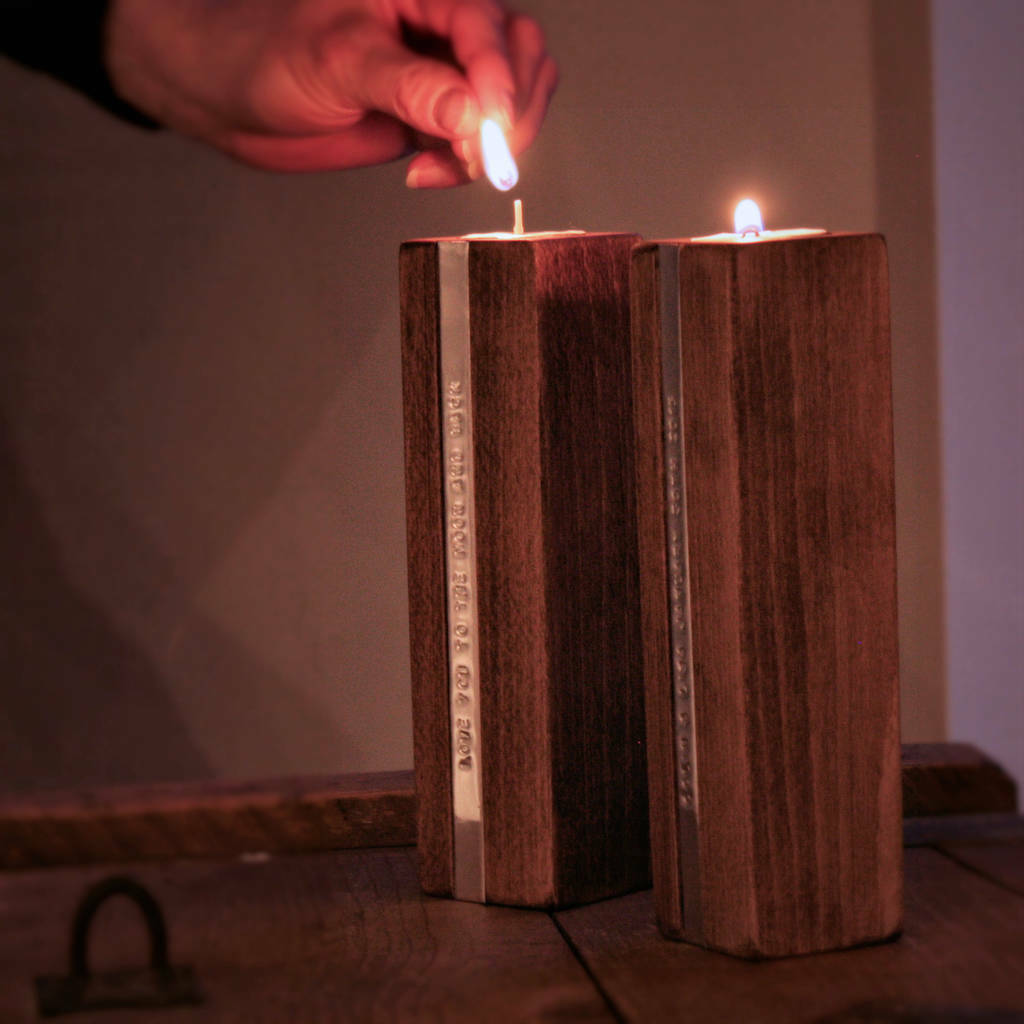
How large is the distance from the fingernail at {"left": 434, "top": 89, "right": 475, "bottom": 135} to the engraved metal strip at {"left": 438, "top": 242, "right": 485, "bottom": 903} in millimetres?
50

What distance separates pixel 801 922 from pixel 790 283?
22 cm

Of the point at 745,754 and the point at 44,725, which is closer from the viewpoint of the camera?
the point at 745,754

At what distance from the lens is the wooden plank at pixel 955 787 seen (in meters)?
0.70

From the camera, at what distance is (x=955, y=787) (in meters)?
0.71

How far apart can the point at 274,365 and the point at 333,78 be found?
0.24 meters

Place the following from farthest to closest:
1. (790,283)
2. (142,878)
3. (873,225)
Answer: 1. (873,225)
2. (142,878)
3. (790,283)

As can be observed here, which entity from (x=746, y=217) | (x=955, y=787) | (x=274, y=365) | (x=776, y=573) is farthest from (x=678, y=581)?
(x=274, y=365)

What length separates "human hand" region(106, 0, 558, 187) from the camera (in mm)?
608

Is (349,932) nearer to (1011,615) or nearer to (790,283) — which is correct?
(790,283)

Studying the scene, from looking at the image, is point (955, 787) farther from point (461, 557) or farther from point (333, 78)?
point (333, 78)

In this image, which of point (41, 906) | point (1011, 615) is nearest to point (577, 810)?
point (41, 906)

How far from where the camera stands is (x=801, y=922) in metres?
0.53

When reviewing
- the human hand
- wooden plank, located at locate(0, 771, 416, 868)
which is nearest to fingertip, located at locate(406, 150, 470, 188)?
the human hand

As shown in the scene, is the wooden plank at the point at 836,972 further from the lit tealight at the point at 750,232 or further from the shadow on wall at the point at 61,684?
the shadow on wall at the point at 61,684
